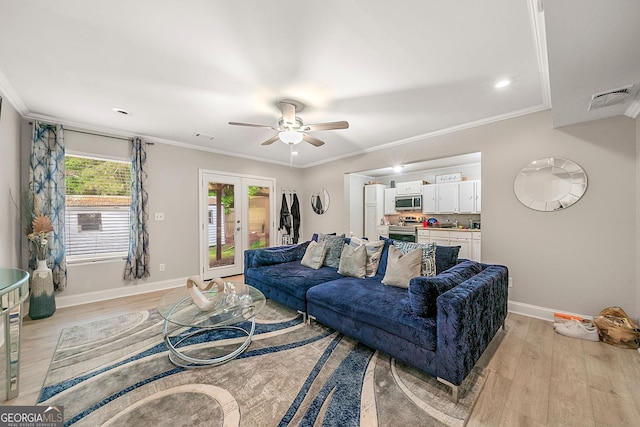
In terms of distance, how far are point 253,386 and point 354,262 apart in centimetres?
164

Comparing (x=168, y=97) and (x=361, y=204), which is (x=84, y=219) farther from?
(x=361, y=204)

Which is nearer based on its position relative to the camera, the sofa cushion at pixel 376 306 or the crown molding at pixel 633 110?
the sofa cushion at pixel 376 306

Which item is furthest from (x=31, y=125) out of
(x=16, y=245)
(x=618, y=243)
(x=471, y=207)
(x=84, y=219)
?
(x=471, y=207)

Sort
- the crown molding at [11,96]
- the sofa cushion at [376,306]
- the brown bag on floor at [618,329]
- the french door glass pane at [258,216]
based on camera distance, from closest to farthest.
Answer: the sofa cushion at [376,306] → the brown bag on floor at [618,329] → the crown molding at [11,96] → the french door glass pane at [258,216]

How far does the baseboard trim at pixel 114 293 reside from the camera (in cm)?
331

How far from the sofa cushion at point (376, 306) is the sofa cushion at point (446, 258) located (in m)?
0.54

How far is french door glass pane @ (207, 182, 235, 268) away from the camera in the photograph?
15.4 feet

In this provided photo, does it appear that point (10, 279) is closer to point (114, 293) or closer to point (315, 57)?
point (114, 293)

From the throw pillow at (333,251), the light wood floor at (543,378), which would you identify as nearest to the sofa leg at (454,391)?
the light wood floor at (543,378)

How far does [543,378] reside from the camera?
5.98 feet

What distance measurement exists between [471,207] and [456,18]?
175 inches

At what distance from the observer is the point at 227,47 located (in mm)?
1820

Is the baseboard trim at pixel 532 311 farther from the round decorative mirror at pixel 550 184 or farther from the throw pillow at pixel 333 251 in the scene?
the throw pillow at pixel 333 251

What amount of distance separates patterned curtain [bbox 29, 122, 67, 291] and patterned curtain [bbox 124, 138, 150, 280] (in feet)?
2.37
